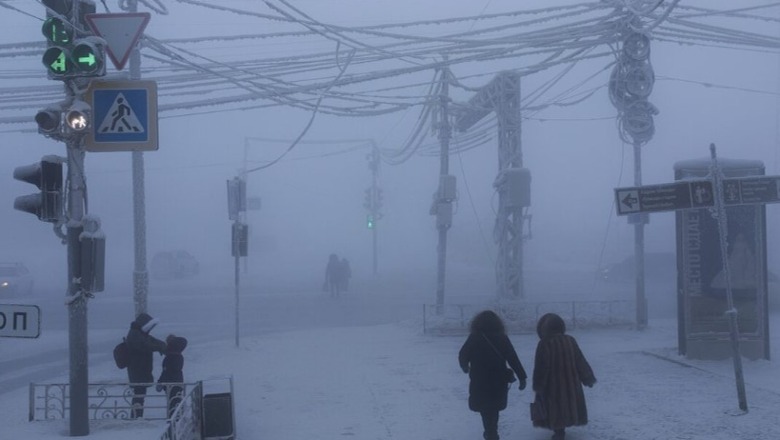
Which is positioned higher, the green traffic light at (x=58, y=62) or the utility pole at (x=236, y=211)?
the green traffic light at (x=58, y=62)

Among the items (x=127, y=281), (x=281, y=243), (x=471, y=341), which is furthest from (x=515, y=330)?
(x=281, y=243)

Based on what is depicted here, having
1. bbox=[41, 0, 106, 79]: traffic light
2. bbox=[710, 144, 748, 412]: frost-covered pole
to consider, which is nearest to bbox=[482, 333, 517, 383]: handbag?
bbox=[710, 144, 748, 412]: frost-covered pole

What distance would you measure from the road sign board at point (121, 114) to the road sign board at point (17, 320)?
243 centimetres

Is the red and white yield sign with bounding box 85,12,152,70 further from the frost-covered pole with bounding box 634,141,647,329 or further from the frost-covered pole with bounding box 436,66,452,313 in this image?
the frost-covered pole with bounding box 436,66,452,313

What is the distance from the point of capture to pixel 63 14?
870 centimetres

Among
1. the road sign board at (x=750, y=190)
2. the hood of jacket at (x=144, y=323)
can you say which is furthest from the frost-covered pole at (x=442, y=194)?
the hood of jacket at (x=144, y=323)

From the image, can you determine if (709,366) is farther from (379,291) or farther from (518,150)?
(379,291)

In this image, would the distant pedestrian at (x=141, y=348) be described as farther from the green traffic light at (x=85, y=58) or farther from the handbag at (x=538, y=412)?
the handbag at (x=538, y=412)

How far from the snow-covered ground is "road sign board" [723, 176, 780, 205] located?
7.74 feet

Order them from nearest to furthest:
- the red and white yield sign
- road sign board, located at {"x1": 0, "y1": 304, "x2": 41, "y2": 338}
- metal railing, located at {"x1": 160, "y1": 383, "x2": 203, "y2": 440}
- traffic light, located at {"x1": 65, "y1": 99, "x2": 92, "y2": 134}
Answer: road sign board, located at {"x1": 0, "y1": 304, "x2": 41, "y2": 338}, metal railing, located at {"x1": 160, "y1": 383, "x2": 203, "y2": 440}, traffic light, located at {"x1": 65, "y1": 99, "x2": 92, "y2": 134}, the red and white yield sign

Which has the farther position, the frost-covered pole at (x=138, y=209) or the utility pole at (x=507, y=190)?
the utility pole at (x=507, y=190)

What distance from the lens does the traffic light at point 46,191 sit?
27.5ft

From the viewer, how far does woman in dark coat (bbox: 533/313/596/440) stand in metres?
8.62

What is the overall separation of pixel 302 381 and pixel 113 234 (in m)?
67.6
